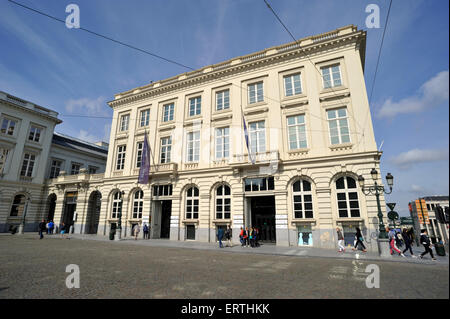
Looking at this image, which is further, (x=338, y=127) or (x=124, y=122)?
(x=124, y=122)

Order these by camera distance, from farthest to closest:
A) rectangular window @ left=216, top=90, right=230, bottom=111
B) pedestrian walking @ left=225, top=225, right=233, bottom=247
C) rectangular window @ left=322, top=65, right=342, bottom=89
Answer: rectangular window @ left=216, top=90, right=230, bottom=111 → rectangular window @ left=322, top=65, right=342, bottom=89 → pedestrian walking @ left=225, top=225, right=233, bottom=247

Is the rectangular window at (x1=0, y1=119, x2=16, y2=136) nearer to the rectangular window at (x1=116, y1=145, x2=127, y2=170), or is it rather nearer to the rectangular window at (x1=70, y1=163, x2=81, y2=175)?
the rectangular window at (x1=70, y1=163, x2=81, y2=175)

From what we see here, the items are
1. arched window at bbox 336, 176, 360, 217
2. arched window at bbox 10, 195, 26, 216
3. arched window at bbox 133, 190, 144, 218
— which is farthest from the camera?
arched window at bbox 10, 195, 26, 216

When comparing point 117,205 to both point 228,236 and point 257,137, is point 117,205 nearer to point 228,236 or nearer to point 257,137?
point 228,236

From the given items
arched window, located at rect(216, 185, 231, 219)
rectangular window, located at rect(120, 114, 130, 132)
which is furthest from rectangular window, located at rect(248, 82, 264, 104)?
rectangular window, located at rect(120, 114, 130, 132)

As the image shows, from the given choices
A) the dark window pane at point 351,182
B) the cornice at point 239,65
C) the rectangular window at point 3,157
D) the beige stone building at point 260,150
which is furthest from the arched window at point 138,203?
the dark window pane at point 351,182

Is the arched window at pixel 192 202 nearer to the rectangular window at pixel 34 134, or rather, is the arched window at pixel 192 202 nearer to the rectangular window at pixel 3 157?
the rectangular window at pixel 3 157

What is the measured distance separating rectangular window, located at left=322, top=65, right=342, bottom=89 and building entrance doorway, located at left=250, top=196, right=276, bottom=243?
11182 mm

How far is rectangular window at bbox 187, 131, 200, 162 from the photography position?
78.6 ft

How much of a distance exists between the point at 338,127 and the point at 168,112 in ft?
60.6

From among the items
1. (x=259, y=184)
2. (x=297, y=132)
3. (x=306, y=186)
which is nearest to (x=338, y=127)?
(x=297, y=132)

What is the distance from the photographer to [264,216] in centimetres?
2159

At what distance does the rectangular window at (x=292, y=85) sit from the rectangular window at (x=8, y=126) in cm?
3684
